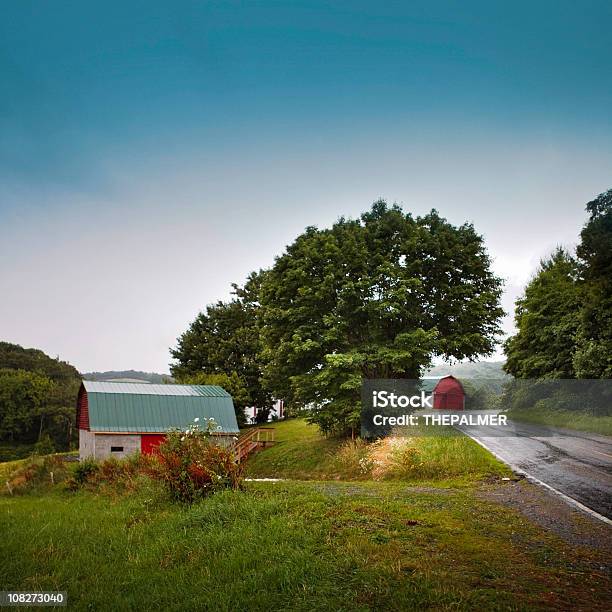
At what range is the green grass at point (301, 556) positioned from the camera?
199 inches

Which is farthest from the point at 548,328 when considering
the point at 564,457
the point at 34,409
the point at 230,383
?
the point at 34,409

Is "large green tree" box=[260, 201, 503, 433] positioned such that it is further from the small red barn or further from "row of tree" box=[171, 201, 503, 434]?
the small red barn

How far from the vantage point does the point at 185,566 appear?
646 centimetres

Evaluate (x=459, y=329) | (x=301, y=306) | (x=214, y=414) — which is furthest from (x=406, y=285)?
(x=214, y=414)

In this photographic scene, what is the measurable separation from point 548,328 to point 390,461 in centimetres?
2336

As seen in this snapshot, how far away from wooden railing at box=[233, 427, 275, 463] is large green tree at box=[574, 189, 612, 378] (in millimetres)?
19813

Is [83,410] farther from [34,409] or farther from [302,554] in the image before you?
[34,409]

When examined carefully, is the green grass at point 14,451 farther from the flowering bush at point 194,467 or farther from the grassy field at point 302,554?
the grassy field at point 302,554

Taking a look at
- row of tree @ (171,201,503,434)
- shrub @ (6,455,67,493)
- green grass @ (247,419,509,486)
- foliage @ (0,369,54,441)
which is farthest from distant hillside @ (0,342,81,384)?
row of tree @ (171,201,503,434)

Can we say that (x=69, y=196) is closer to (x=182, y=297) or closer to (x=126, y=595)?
(x=182, y=297)

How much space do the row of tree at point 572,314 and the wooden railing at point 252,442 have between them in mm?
19381

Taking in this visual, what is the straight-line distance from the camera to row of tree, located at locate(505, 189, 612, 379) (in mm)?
25777

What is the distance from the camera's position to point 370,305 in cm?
2264

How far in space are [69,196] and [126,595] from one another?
20307 millimetres
